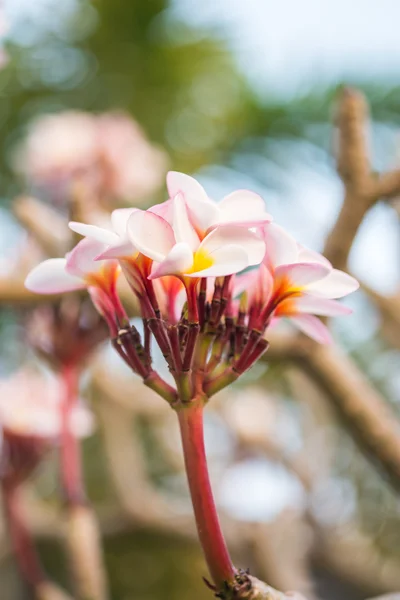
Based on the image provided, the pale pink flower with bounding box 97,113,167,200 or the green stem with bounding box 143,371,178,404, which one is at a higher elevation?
the pale pink flower with bounding box 97,113,167,200

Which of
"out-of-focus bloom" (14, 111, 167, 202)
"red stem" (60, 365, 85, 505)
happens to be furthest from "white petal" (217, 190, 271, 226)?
"out-of-focus bloom" (14, 111, 167, 202)

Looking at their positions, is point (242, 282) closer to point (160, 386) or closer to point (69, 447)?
point (160, 386)

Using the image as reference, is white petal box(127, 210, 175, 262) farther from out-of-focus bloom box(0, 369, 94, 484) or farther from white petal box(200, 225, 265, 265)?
out-of-focus bloom box(0, 369, 94, 484)

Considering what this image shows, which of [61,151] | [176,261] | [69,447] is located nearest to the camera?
[176,261]

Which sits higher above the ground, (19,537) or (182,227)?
(182,227)

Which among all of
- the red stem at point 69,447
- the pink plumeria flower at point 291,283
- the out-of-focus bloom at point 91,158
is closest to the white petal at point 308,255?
the pink plumeria flower at point 291,283

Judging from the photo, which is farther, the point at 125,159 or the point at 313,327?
the point at 125,159

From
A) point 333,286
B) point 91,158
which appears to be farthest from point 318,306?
point 91,158
